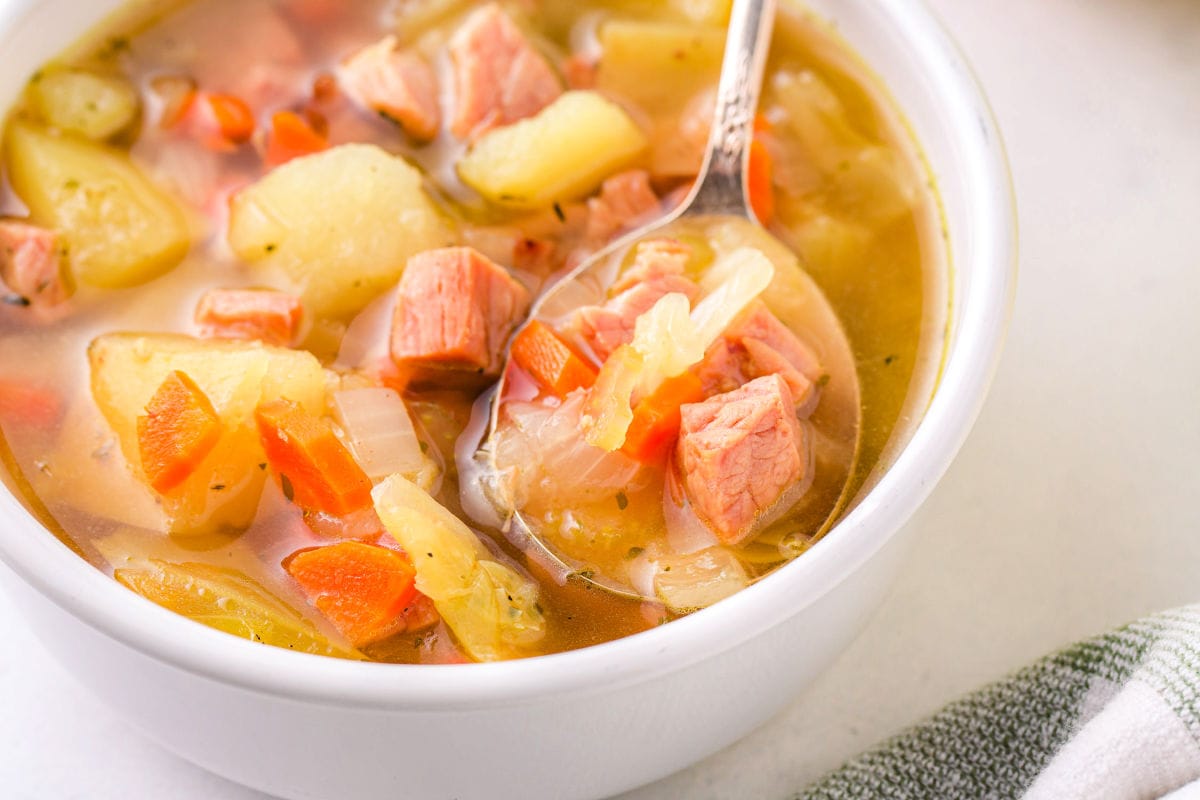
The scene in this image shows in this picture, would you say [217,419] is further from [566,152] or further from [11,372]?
[566,152]

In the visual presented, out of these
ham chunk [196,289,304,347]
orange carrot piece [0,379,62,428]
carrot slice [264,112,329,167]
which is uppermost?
carrot slice [264,112,329,167]

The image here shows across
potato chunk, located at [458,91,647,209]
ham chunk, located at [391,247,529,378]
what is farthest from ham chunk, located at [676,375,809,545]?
potato chunk, located at [458,91,647,209]

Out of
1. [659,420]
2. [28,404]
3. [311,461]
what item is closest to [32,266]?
[28,404]

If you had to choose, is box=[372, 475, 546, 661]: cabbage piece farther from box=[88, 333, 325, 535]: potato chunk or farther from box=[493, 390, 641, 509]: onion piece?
box=[88, 333, 325, 535]: potato chunk

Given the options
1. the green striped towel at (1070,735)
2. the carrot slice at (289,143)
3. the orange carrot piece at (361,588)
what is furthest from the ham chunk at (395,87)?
the green striped towel at (1070,735)

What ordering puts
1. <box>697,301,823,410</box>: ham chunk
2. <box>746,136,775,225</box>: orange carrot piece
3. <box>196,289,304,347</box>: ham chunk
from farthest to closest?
<box>746,136,775,225</box>: orange carrot piece
<box>196,289,304,347</box>: ham chunk
<box>697,301,823,410</box>: ham chunk

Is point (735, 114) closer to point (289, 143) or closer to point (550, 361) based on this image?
point (550, 361)
